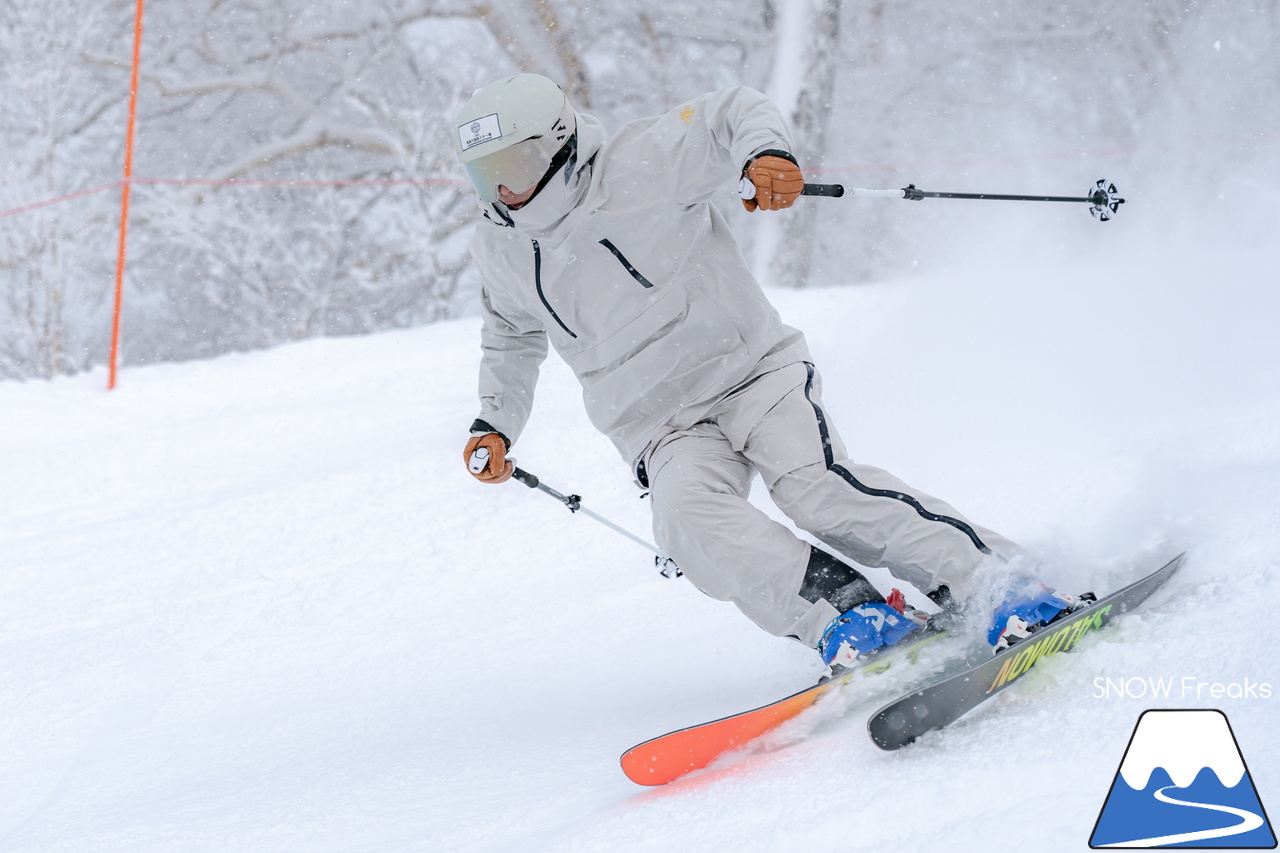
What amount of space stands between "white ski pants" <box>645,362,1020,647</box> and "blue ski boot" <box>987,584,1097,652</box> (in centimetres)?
10

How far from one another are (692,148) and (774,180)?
394mm

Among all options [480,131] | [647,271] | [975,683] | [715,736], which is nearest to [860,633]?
[975,683]

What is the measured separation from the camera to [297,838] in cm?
231

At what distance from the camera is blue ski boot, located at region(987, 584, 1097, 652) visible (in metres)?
2.22

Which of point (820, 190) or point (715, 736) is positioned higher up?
point (820, 190)

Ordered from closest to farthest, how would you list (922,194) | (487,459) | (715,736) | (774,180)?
1. (774,180)
2. (715,736)
3. (922,194)
4. (487,459)

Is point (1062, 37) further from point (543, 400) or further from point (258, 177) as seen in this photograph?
point (543, 400)

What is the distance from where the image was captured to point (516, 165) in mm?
2420

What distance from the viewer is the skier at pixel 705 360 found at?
2348mm

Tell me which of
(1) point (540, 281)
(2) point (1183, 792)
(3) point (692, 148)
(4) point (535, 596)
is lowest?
(4) point (535, 596)

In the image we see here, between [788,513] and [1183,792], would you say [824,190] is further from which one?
[1183,792]

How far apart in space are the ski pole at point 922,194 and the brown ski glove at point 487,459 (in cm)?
112

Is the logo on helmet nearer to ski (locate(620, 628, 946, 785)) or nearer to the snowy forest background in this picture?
ski (locate(620, 628, 946, 785))

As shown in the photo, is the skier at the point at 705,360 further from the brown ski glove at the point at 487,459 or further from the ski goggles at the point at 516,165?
the brown ski glove at the point at 487,459
